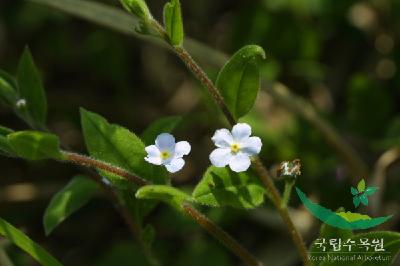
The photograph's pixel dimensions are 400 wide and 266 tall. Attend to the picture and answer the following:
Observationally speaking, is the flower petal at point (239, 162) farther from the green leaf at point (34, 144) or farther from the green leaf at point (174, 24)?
the green leaf at point (34, 144)

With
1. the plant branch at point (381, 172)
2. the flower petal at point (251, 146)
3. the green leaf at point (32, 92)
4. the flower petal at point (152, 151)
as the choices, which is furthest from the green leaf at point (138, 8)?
the plant branch at point (381, 172)

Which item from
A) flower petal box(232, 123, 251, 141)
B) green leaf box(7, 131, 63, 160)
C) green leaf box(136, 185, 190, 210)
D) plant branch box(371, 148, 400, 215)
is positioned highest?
plant branch box(371, 148, 400, 215)

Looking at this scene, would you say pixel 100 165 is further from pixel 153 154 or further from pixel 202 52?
pixel 202 52

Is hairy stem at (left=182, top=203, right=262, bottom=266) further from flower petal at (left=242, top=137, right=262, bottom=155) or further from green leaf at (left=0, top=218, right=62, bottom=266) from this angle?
green leaf at (left=0, top=218, right=62, bottom=266)

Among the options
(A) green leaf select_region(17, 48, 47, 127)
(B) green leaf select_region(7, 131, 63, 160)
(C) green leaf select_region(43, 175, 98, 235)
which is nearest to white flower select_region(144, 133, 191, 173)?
(B) green leaf select_region(7, 131, 63, 160)

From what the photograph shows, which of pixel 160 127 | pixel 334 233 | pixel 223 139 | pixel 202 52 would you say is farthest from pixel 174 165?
pixel 202 52

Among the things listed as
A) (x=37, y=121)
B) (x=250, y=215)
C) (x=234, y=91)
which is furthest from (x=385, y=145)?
(x=37, y=121)

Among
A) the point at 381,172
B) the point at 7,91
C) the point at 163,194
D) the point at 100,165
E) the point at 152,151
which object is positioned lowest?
the point at 163,194
